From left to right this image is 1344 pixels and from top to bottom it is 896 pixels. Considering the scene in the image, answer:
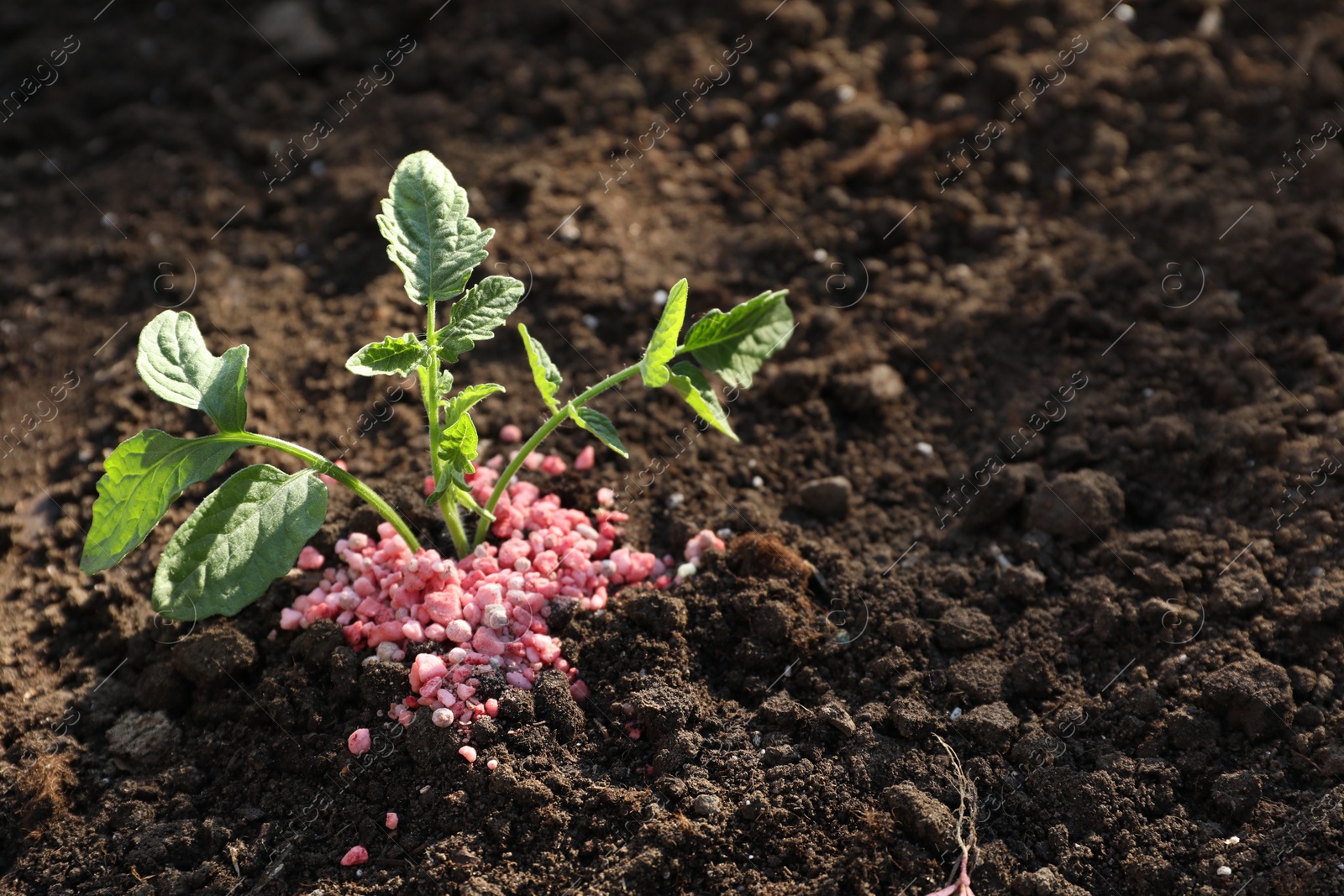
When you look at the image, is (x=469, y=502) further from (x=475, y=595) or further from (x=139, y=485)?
(x=139, y=485)

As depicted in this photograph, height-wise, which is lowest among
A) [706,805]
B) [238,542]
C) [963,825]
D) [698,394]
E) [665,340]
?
[963,825]

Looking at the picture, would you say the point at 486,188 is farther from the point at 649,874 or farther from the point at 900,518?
the point at 649,874

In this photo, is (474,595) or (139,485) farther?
(474,595)

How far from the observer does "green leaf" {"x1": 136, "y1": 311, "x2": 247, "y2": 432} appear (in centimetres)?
213

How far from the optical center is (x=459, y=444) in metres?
2.18

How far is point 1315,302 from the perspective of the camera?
3029 mm

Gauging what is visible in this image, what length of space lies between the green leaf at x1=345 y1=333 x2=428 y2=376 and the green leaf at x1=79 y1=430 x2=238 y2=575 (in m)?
0.39

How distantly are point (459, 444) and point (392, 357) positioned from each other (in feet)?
0.74

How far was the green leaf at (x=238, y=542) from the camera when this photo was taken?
1994 mm

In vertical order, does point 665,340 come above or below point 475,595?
above

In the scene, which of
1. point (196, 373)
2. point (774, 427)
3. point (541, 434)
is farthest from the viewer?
point (774, 427)

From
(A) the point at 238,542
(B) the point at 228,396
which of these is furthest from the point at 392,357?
(A) the point at 238,542

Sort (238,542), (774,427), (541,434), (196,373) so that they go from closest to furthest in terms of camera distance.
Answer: (238,542) < (196,373) < (541,434) < (774,427)

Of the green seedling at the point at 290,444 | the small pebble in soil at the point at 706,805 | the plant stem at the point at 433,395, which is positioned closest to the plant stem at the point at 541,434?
the green seedling at the point at 290,444
